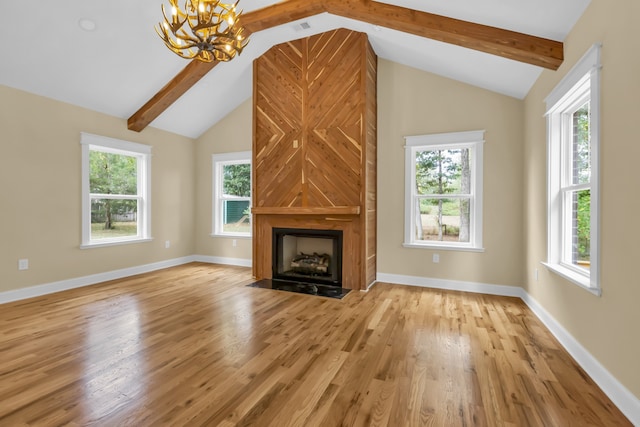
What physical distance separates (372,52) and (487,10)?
1.94 m

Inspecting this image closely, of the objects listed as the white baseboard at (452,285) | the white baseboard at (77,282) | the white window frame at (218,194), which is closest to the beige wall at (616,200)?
the white baseboard at (452,285)

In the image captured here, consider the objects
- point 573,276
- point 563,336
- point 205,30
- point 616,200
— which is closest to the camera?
point 616,200

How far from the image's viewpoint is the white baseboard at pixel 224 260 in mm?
5750

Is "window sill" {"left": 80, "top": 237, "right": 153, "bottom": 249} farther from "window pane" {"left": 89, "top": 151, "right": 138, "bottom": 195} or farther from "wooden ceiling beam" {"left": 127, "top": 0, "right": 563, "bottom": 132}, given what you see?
"wooden ceiling beam" {"left": 127, "top": 0, "right": 563, "bottom": 132}

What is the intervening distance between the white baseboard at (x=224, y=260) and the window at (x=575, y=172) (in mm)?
4543

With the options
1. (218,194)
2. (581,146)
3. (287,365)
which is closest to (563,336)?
(581,146)

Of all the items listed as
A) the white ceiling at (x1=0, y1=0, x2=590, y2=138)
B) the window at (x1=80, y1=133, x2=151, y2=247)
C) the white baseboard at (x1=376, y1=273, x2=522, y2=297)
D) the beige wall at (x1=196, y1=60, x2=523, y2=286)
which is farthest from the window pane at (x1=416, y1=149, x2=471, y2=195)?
the window at (x1=80, y1=133, x2=151, y2=247)

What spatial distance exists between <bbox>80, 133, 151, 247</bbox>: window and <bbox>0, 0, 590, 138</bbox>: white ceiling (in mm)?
589

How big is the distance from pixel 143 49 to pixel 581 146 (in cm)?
486

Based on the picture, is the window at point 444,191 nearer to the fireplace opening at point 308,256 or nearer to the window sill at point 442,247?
the window sill at point 442,247

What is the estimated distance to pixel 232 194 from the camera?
19.7 ft

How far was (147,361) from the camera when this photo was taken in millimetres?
2227

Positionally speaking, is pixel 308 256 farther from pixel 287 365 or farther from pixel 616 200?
pixel 616 200

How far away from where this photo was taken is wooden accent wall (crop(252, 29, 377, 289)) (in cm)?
415
